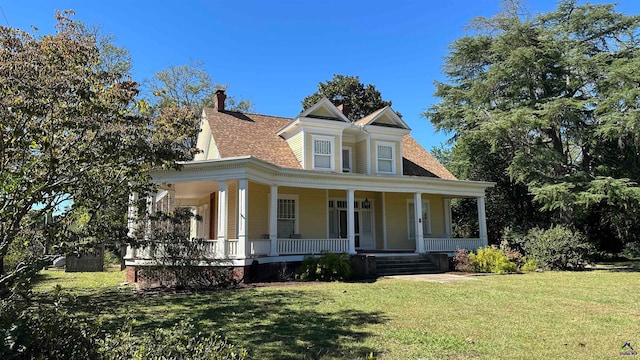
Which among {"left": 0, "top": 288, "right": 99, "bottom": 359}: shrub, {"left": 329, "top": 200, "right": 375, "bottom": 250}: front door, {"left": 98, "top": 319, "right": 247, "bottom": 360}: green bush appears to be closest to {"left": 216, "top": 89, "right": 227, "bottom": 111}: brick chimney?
{"left": 329, "top": 200, "right": 375, "bottom": 250}: front door

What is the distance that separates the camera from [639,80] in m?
18.5

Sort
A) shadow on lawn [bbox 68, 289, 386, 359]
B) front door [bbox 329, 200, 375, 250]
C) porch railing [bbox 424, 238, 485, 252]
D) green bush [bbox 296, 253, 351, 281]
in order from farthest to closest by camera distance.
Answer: front door [bbox 329, 200, 375, 250]
porch railing [bbox 424, 238, 485, 252]
green bush [bbox 296, 253, 351, 281]
shadow on lawn [bbox 68, 289, 386, 359]

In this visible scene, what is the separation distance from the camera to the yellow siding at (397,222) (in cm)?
1975

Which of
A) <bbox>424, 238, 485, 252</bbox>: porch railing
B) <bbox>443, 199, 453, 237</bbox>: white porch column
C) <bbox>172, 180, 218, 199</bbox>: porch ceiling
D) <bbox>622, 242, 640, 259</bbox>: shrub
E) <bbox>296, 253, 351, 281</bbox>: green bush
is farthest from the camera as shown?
<bbox>622, 242, 640, 259</bbox>: shrub

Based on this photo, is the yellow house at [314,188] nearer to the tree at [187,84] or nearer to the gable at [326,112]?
the gable at [326,112]

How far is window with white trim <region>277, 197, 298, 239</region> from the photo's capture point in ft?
56.9

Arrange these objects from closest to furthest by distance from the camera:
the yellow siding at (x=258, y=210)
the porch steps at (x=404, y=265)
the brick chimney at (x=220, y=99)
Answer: the porch steps at (x=404, y=265) → the yellow siding at (x=258, y=210) → the brick chimney at (x=220, y=99)

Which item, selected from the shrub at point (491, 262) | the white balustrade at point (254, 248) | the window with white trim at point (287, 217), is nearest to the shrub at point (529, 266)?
the shrub at point (491, 262)

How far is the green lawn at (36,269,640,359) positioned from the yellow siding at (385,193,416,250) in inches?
298

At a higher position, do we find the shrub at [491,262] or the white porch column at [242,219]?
the white porch column at [242,219]

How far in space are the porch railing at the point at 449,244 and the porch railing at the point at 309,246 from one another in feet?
13.9

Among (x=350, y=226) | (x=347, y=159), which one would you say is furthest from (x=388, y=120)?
(x=350, y=226)

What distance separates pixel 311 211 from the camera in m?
18.0

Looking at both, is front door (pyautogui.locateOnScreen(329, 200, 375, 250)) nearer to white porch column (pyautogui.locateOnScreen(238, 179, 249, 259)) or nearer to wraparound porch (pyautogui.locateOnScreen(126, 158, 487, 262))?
wraparound porch (pyautogui.locateOnScreen(126, 158, 487, 262))
